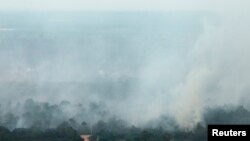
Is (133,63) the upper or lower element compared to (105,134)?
upper

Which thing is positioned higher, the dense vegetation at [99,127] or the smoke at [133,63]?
the smoke at [133,63]

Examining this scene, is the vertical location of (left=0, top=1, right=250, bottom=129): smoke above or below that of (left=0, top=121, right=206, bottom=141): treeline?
above

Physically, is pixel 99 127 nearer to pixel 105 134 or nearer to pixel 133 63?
pixel 105 134

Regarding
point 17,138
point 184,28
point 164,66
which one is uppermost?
point 184,28

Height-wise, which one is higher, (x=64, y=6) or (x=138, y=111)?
(x=64, y=6)

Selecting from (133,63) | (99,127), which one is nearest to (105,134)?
(99,127)

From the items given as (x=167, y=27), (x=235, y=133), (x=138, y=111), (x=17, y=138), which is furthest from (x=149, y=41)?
(x=17, y=138)

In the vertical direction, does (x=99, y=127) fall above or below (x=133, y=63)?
below

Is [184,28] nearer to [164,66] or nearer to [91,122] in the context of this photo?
[164,66]
